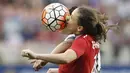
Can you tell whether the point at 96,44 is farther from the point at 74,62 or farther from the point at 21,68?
the point at 21,68

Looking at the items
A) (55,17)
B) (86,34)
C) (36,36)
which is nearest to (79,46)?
(86,34)

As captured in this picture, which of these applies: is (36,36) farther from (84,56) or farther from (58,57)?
(58,57)

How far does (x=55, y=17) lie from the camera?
593 centimetres

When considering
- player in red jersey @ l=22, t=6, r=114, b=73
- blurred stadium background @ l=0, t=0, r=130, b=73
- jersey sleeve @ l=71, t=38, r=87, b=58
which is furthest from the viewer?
blurred stadium background @ l=0, t=0, r=130, b=73

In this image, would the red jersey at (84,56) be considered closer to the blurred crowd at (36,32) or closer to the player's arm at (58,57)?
the player's arm at (58,57)

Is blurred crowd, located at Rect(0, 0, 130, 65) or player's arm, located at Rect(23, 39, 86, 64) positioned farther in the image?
blurred crowd, located at Rect(0, 0, 130, 65)

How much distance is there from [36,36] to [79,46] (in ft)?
22.6

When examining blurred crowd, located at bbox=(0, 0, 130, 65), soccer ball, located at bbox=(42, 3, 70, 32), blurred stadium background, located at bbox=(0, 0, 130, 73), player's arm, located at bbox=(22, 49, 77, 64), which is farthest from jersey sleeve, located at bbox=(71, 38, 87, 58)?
blurred crowd, located at bbox=(0, 0, 130, 65)

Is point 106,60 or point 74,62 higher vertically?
point 74,62

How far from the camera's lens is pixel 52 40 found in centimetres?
1241

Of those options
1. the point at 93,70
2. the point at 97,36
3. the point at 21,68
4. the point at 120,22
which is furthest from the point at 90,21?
the point at 120,22

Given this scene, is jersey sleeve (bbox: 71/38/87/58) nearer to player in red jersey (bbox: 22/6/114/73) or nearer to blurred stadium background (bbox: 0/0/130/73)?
player in red jersey (bbox: 22/6/114/73)

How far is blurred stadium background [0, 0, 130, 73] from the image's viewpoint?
39.4ft

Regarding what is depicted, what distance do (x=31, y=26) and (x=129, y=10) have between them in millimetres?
2576
